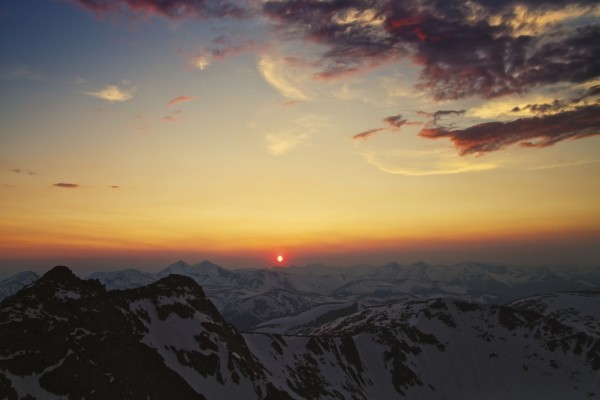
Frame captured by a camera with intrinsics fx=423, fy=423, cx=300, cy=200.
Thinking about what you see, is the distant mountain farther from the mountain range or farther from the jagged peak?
the jagged peak

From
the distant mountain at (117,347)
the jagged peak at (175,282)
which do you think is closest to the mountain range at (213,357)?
the distant mountain at (117,347)

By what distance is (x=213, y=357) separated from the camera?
319ft

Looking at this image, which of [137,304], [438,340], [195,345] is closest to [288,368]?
[195,345]

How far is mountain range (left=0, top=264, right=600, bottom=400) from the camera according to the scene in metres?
67.2

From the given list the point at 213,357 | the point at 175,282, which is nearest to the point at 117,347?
the point at 213,357

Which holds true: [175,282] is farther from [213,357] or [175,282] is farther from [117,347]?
[117,347]

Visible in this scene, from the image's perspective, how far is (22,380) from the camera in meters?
61.3

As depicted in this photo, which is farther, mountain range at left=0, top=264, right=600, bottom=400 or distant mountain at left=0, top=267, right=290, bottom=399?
mountain range at left=0, top=264, right=600, bottom=400

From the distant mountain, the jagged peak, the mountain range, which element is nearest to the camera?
the distant mountain

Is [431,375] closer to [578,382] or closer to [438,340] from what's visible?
[438,340]

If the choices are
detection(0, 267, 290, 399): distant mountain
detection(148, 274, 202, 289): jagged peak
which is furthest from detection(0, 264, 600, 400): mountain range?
detection(148, 274, 202, 289): jagged peak

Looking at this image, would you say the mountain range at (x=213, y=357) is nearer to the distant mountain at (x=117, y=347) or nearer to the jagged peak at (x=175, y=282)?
the distant mountain at (x=117, y=347)

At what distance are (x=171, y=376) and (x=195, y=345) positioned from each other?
1902 cm

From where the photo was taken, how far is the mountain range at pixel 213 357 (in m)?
67.2
